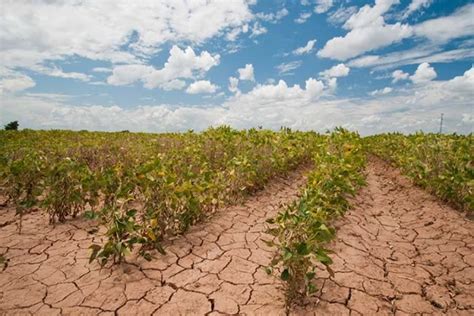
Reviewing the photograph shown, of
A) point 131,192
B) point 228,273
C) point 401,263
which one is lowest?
point 401,263

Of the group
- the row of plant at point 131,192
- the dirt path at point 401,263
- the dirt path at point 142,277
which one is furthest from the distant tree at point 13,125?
the dirt path at point 401,263

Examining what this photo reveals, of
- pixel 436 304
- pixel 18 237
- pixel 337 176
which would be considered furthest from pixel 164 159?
pixel 436 304

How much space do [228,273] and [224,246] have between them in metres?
0.54

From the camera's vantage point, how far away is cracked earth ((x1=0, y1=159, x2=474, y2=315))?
2609mm

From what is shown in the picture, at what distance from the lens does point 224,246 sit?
142 inches

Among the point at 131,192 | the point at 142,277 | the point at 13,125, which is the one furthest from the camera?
the point at 13,125

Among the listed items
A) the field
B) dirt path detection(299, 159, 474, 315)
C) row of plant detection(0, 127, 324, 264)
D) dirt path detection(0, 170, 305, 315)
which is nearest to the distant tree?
row of plant detection(0, 127, 324, 264)

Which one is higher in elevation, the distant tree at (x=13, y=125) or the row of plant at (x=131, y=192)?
the distant tree at (x=13, y=125)

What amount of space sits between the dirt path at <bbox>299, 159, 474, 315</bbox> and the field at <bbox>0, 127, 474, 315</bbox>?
0.01m

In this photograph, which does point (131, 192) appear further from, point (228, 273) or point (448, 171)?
point (448, 171)

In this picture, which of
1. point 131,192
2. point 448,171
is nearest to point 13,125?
point 131,192

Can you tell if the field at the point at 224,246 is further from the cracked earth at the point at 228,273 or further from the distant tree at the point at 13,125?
the distant tree at the point at 13,125

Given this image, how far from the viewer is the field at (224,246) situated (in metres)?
2.61

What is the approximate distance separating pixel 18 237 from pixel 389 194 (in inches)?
246
